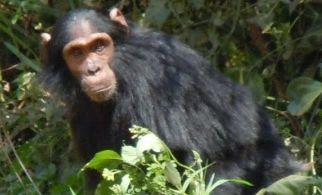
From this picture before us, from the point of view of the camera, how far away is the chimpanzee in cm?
655

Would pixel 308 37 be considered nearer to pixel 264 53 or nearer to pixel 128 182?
pixel 264 53

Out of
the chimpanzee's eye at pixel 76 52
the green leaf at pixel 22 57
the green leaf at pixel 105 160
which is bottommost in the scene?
the green leaf at pixel 22 57

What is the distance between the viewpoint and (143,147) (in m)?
5.37

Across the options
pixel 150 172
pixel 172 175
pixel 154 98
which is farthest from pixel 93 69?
pixel 172 175

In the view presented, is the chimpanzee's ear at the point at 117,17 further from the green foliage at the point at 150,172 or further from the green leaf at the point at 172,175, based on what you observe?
the green leaf at the point at 172,175

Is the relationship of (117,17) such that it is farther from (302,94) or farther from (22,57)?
(22,57)

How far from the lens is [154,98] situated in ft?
21.5

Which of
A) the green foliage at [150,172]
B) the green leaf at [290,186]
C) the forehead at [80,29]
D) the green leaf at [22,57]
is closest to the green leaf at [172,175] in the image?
the green foliage at [150,172]

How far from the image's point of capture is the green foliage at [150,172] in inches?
213

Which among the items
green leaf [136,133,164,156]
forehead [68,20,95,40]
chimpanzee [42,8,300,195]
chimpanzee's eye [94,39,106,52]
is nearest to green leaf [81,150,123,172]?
green leaf [136,133,164,156]

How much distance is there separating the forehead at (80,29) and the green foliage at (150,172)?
130 centimetres

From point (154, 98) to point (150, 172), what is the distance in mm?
1120

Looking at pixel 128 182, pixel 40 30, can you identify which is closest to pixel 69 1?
pixel 40 30

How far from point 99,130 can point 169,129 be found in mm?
558
